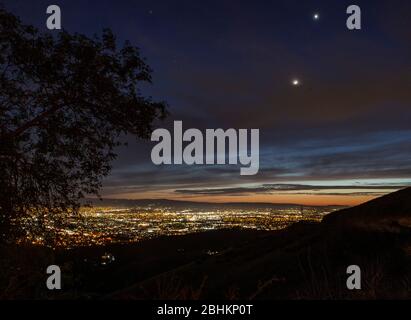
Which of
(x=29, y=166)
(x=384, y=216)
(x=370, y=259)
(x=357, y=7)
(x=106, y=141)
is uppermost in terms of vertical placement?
(x=357, y=7)

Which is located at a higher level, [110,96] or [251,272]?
[110,96]

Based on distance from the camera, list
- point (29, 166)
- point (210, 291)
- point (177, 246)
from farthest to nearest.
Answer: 1. point (177, 246)
2. point (210, 291)
3. point (29, 166)

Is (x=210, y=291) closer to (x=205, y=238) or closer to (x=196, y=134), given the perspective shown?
(x=196, y=134)

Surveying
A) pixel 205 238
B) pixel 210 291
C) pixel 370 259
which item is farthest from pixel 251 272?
pixel 205 238

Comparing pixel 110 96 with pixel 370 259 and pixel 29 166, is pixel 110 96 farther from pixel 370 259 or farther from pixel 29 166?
pixel 370 259

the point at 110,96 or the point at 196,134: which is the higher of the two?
the point at 110,96
